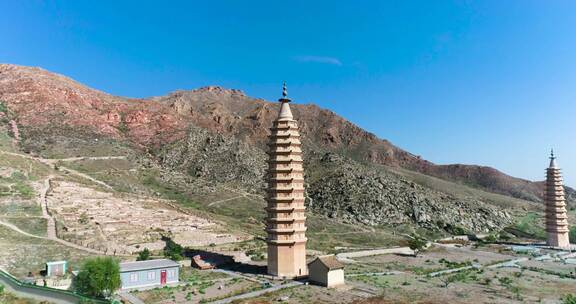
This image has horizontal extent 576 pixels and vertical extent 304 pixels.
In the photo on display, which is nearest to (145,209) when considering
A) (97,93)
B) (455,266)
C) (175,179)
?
(175,179)

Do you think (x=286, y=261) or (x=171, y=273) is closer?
(x=171, y=273)

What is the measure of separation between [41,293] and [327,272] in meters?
18.0

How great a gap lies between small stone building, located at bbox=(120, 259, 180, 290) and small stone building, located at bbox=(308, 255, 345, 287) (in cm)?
1032

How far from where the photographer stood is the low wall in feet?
77.7

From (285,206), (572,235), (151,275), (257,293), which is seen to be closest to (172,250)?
(151,275)

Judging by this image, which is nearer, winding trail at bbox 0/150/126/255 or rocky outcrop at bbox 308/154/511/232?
winding trail at bbox 0/150/126/255

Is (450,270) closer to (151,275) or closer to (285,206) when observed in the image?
(285,206)

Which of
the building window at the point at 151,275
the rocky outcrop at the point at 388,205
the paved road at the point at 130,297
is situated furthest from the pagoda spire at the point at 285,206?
the rocky outcrop at the point at 388,205

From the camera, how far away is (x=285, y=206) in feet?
115

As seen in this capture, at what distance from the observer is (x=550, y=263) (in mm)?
45562

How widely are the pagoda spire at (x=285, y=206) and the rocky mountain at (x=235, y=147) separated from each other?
3597 cm

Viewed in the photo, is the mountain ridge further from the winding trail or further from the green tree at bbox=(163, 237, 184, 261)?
the green tree at bbox=(163, 237, 184, 261)

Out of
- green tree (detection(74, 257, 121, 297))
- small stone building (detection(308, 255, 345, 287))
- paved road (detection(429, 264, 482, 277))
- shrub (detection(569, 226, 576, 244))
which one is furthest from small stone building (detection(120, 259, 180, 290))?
shrub (detection(569, 226, 576, 244))

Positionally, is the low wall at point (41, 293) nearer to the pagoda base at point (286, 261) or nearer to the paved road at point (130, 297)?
the paved road at point (130, 297)
